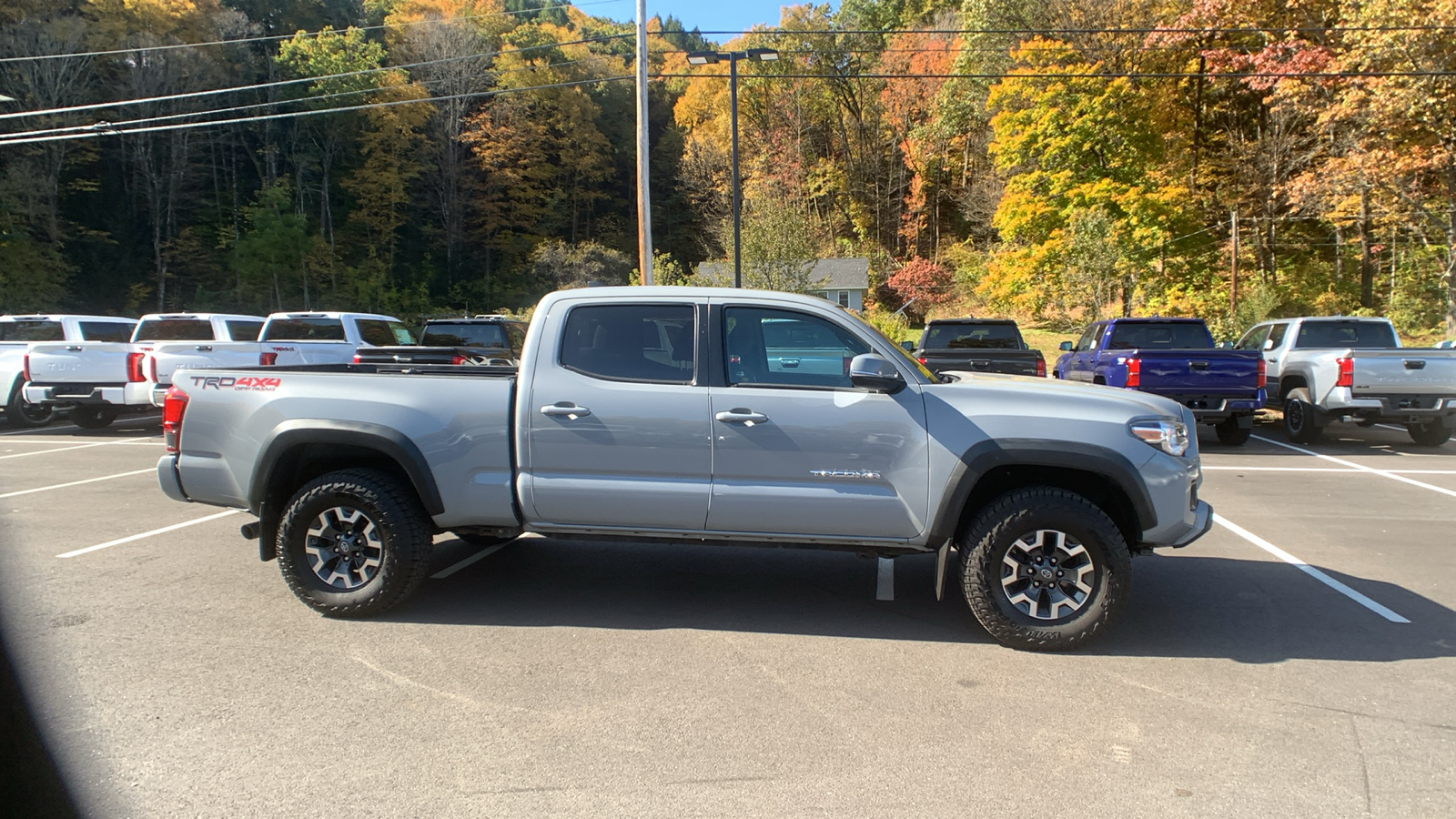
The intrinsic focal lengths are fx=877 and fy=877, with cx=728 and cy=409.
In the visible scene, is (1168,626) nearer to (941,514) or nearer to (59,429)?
(941,514)

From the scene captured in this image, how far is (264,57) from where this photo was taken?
5034cm

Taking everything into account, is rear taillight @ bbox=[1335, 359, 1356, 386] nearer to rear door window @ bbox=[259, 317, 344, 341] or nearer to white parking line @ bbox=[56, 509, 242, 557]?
white parking line @ bbox=[56, 509, 242, 557]

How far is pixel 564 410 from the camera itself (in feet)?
16.2

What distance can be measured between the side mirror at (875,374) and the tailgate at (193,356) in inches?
463

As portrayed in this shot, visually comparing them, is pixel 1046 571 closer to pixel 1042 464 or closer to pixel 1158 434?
pixel 1042 464

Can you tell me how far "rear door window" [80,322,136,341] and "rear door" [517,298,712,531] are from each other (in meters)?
14.1

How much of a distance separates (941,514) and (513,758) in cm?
249

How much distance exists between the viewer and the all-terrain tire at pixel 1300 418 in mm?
12883

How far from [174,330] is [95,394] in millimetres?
2161

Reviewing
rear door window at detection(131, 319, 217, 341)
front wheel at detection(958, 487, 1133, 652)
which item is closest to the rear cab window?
rear door window at detection(131, 319, 217, 341)

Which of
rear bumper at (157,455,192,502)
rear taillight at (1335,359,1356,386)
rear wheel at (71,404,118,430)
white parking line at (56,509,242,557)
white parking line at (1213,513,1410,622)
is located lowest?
white parking line at (1213,513,1410,622)

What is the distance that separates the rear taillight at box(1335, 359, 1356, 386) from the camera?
11.7 m

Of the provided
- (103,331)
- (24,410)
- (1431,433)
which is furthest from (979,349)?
(24,410)

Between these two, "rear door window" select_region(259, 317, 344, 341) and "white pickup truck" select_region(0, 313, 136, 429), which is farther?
"rear door window" select_region(259, 317, 344, 341)
